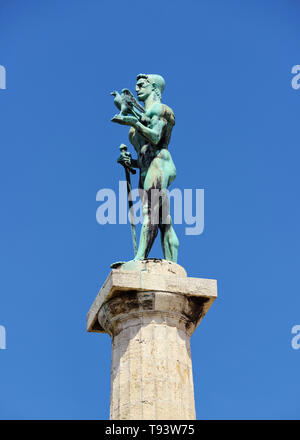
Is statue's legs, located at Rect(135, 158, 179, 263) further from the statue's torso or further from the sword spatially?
the sword

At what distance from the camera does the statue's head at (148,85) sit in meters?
15.4

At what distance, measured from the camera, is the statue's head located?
50.5 ft

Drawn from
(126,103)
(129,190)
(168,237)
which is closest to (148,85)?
(126,103)

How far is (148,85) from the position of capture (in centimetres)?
1547

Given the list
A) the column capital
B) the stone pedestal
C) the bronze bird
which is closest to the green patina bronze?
the bronze bird

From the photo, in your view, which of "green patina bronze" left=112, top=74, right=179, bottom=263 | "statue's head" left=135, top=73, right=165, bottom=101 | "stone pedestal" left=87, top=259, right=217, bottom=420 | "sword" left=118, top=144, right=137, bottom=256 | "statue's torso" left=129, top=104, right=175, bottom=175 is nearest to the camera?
"stone pedestal" left=87, top=259, right=217, bottom=420

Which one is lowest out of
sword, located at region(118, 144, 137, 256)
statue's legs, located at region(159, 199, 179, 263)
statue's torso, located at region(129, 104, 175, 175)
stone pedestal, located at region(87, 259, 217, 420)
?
stone pedestal, located at region(87, 259, 217, 420)

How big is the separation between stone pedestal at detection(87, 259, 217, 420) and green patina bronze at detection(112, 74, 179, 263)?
851 mm

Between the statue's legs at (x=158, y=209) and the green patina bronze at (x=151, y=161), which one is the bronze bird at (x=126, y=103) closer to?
the green patina bronze at (x=151, y=161)

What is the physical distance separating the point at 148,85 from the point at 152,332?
546cm

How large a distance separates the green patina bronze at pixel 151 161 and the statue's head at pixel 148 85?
5.0 inches
